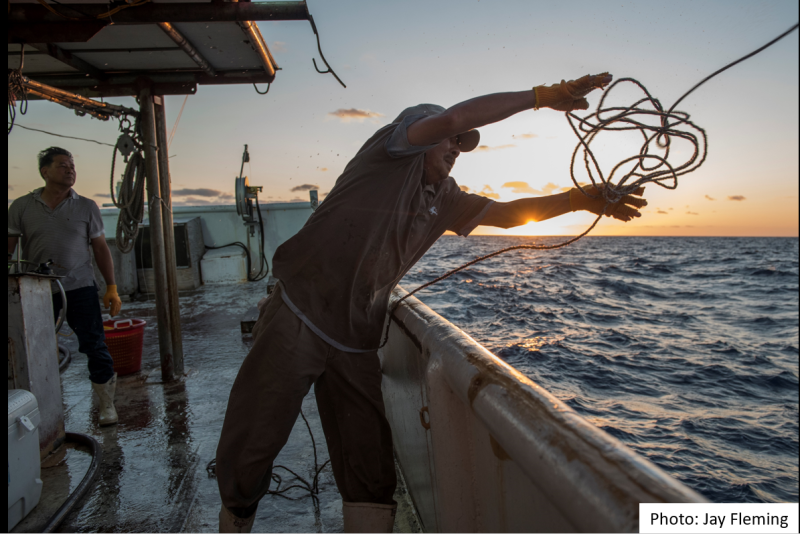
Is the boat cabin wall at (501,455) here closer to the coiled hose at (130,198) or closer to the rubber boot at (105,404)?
the rubber boot at (105,404)

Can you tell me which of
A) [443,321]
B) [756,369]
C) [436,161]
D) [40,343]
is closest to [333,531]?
[443,321]

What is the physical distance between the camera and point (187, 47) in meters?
3.47

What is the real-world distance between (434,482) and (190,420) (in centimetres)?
237

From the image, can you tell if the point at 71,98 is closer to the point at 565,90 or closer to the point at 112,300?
the point at 112,300

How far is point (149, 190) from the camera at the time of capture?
4.12 m

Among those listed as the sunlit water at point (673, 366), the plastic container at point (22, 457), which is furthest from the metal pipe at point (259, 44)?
the sunlit water at point (673, 366)


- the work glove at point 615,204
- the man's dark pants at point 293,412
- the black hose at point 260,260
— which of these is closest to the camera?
the man's dark pants at point 293,412

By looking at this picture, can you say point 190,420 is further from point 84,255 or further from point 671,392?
point 671,392

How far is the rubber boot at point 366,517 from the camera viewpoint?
1850mm

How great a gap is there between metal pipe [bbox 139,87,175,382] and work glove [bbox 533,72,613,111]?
3601mm

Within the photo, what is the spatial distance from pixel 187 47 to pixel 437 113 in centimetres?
265

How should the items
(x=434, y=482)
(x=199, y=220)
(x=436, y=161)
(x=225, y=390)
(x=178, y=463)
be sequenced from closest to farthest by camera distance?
(x=434, y=482) → (x=436, y=161) → (x=178, y=463) → (x=225, y=390) → (x=199, y=220)

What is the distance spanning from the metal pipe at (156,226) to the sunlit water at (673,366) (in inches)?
171

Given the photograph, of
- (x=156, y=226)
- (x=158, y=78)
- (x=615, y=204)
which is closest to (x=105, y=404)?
(x=156, y=226)
